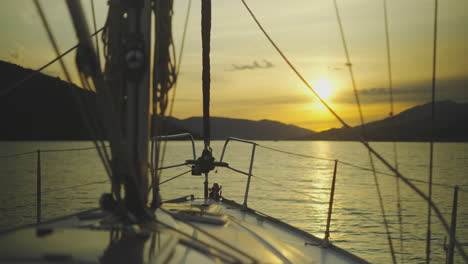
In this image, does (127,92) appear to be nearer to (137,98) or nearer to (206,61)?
(137,98)

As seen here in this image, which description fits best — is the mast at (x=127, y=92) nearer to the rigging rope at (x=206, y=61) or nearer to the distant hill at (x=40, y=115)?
the rigging rope at (x=206, y=61)

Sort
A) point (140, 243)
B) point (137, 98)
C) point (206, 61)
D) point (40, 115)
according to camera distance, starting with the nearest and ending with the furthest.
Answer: point (140, 243), point (137, 98), point (206, 61), point (40, 115)

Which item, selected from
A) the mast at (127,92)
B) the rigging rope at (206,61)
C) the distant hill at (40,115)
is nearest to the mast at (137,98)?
the mast at (127,92)

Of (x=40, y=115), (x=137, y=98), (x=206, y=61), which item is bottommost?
(x=137, y=98)

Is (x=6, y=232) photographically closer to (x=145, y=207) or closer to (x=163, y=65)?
(x=145, y=207)

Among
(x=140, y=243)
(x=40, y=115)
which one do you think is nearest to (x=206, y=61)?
(x=140, y=243)

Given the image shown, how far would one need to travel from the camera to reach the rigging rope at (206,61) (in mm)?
5871

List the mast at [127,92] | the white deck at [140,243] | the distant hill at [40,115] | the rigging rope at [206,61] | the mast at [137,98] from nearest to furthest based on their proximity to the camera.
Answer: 1. the white deck at [140,243]
2. the mast at [127,92]
3. the mast at [137,98]
4. the rigging rope at [206,61]
5. the distant hill at [40,115]

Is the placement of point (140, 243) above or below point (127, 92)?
below

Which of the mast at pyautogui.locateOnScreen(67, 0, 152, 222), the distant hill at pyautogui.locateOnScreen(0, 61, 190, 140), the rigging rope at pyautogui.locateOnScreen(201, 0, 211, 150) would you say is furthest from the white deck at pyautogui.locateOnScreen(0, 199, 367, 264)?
the distant hill at pyautogui.locateOnScreen(0, 61, 190, 140)

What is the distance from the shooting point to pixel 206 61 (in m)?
5.99

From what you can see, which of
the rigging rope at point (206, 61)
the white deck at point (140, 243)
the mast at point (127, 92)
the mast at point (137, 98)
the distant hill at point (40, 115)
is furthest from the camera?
the distant hill at point (40, 115)

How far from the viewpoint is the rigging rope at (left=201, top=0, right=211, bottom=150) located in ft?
19.3

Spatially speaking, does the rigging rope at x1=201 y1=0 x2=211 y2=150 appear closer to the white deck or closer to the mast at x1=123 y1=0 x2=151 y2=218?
the white deck
